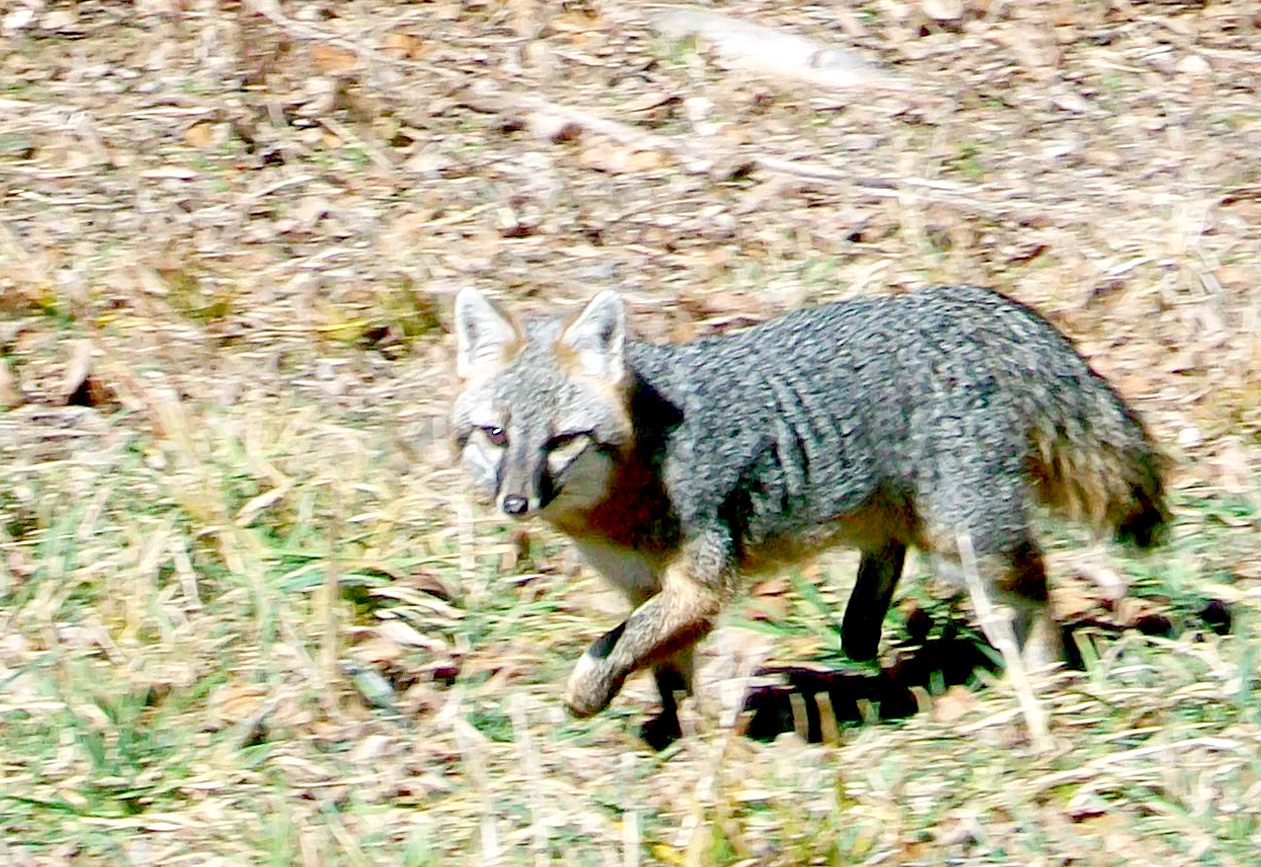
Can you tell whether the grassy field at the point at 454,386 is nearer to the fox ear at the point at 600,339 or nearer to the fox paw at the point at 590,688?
the fox paw at the point at 590,688

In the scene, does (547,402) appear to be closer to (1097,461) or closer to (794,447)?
(794,447)

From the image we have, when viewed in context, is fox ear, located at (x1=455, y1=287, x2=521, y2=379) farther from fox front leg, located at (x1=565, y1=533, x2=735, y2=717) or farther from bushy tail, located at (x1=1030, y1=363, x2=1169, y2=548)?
bushy tail, located at (x1=1030, y1=363, x2=1169, y2=548)

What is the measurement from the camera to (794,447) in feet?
18.4

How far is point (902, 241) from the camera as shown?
8.08 meters

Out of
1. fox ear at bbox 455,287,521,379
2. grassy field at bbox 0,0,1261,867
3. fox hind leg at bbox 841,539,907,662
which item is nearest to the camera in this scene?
grassy field at bbox 0,0,1261,867

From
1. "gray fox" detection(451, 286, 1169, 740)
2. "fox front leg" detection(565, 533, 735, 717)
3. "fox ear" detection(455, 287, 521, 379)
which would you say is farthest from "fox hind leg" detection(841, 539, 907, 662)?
"fox ear" detection(455, 287, 521, 379)

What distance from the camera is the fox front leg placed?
5.36 metres

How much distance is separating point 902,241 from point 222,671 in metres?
3.73

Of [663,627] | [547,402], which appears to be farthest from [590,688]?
[547,402]

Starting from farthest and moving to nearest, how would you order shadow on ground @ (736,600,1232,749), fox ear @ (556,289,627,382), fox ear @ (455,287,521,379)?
shadow on ground @ (736,600,1232,749) → fox ear @ (455,287,521,379) → fox ear @ (556,289,627,382)

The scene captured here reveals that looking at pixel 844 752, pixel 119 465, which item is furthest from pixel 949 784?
pixel 119 465

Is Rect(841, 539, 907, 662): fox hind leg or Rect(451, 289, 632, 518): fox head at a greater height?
Rect(451, 289, 632, 518): fox head

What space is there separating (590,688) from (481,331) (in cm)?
105

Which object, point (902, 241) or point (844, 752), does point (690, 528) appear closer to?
point (844, 752)
